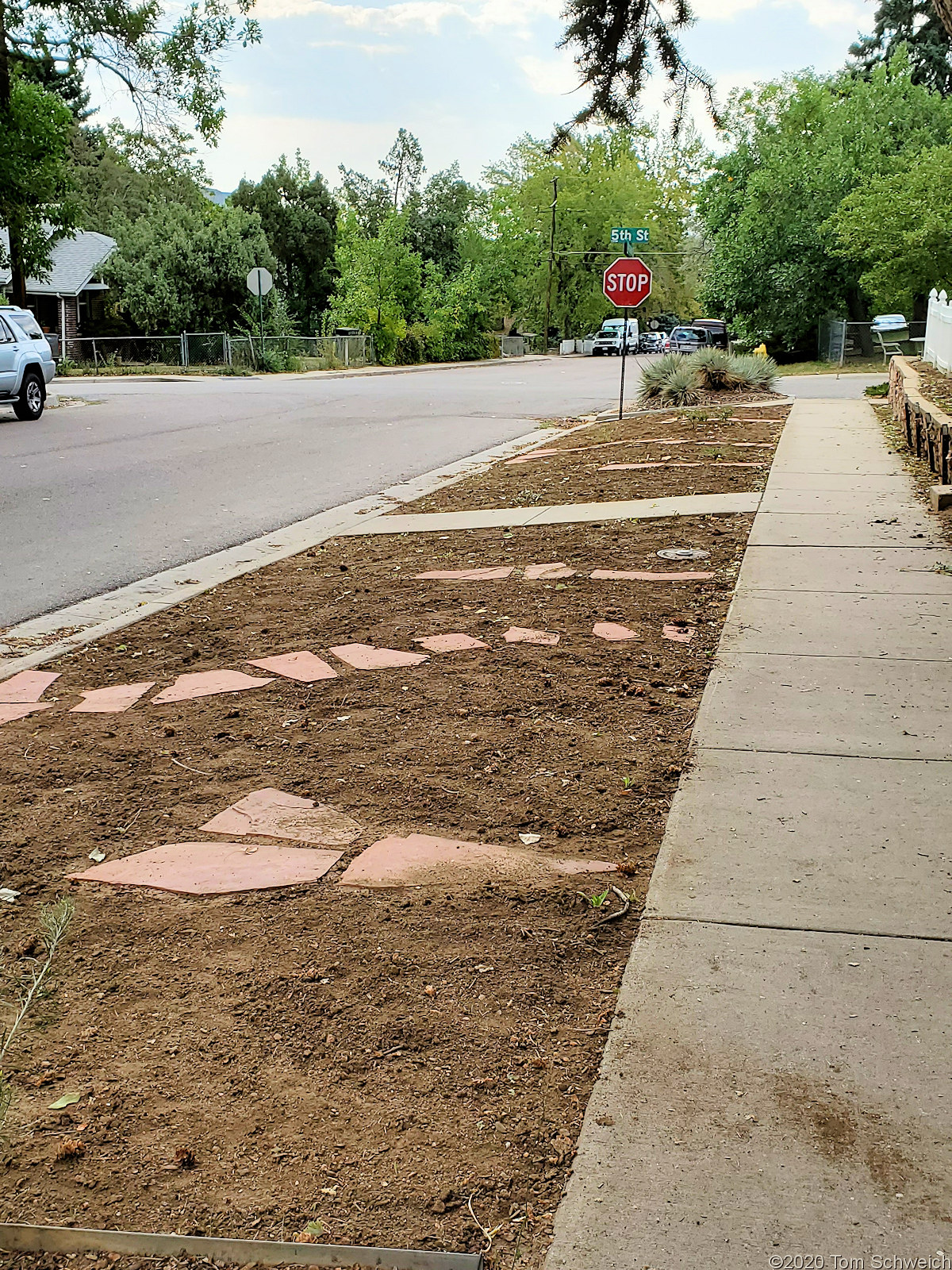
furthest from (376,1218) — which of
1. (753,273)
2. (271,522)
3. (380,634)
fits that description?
(753,273)

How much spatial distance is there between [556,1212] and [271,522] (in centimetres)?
877

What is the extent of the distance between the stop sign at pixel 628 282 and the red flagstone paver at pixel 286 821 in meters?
15.2

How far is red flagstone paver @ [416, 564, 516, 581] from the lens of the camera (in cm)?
759

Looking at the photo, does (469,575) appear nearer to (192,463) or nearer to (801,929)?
(801,929)

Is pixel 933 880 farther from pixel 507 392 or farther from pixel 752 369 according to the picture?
pixel 507 392

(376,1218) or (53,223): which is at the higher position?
(53,223)

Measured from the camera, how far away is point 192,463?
14.5 m

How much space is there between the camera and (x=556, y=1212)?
87.7 inches

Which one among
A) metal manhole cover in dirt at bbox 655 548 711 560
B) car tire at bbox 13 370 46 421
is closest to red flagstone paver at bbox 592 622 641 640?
metal manhole cover in dirt at bbox 655 548 711 560

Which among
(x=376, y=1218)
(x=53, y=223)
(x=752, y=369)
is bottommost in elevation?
(x=376, y=1218)

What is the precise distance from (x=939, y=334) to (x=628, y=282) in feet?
20.4

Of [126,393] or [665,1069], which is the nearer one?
[665,1069]

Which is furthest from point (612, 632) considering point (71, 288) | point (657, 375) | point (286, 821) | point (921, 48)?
point (921, 48)

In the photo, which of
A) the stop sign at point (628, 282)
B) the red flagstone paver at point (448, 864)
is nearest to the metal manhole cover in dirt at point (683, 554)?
the red flagstone paver at point (448, 864)
